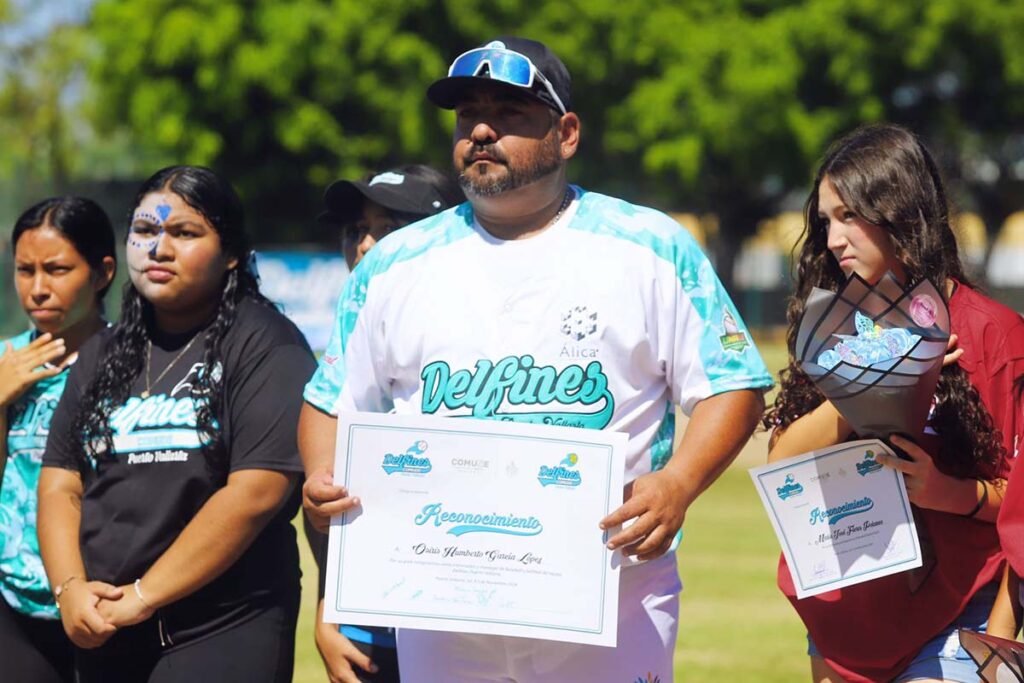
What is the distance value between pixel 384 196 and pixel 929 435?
2309 millimetres

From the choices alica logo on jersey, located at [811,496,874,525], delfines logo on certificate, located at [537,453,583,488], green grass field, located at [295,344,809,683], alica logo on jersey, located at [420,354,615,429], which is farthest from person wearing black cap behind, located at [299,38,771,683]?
green grass field, located at [295,344,809,683]

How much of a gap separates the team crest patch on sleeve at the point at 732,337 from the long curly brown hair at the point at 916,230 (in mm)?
133

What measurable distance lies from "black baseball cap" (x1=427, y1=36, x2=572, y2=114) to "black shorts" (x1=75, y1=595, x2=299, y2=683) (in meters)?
1.69

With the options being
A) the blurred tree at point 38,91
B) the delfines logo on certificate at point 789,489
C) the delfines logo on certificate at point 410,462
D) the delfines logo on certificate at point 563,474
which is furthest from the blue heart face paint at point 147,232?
the blurred tree at point 38,91

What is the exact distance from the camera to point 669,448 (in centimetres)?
402

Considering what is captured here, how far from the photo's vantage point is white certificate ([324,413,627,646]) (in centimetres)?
372

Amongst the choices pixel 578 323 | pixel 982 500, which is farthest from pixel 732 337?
pixel 982 500

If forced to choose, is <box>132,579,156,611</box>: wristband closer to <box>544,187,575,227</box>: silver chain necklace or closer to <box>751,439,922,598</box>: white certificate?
<box>544,187,575,227</box>: silver chain necklace

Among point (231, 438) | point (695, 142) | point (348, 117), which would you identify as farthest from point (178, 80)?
point (231, 438)

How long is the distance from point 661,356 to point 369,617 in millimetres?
1001

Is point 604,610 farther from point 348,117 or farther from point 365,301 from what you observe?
point 348,117

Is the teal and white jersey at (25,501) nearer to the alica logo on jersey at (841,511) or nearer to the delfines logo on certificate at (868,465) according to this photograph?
the alica logo on jersey at (841,511)

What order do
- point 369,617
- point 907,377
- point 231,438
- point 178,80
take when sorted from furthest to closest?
point 178,80 < point 231,438 < point 369,617 < point 907,377

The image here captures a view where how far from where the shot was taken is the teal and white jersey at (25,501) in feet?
16.4
